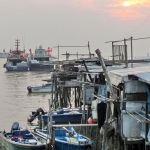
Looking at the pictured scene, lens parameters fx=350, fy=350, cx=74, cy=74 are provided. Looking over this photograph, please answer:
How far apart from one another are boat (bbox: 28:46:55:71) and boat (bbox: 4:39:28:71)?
226 cm


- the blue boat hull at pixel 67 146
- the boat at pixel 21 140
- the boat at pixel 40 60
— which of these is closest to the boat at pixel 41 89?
the boat at pixel 21 140

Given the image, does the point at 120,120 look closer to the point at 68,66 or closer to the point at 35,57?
the point at 68,66

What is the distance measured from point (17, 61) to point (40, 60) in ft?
22.5

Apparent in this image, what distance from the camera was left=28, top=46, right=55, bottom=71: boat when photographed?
8962 centimetres

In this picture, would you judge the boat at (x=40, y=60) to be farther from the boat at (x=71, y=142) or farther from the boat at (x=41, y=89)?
the boat at (x=71, y=142)

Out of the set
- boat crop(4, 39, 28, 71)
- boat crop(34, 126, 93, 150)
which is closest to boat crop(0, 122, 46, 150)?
boat crop(34, 126, 93, 150)

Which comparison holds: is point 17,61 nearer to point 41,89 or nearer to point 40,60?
point 40,60

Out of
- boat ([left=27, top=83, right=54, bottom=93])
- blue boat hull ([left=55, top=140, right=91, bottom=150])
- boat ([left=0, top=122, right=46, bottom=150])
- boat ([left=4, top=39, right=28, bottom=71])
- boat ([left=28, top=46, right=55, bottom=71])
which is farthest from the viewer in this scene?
boat ([left=4, top=39, right=28, bottom=71])

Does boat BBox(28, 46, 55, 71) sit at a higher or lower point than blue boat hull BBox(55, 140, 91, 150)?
higher

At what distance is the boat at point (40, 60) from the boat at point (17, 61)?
89.2 inches

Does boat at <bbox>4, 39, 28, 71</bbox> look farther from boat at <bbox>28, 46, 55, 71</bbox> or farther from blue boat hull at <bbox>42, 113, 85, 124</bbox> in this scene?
blue boat hull at <bbox>42, 113, 85, 124</bbox>

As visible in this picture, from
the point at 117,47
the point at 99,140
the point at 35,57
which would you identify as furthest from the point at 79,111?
the point at 35,57

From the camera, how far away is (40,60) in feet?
308

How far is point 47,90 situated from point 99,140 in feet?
90.8
